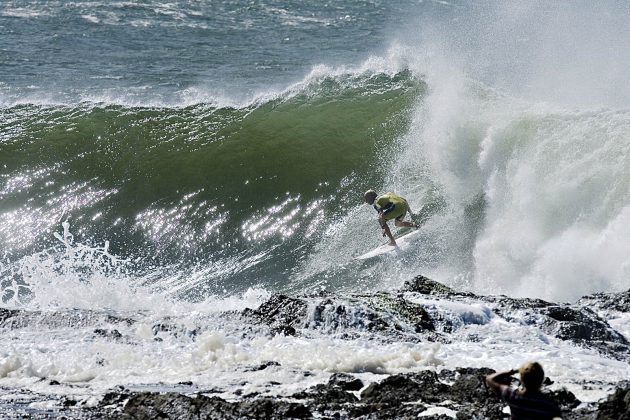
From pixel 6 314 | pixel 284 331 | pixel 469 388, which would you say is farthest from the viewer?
pixel 6 314

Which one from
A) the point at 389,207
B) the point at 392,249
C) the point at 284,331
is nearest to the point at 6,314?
the point at 284,331

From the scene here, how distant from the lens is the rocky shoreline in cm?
753

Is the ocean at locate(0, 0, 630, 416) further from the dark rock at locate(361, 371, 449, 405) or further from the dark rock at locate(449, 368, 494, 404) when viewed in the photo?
the dark rock at locate(449, 368, 494, 404)

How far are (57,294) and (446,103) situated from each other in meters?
10.8

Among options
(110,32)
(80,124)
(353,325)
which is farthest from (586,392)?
(110,32)

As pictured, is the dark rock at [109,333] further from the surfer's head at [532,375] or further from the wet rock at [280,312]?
the surfer's head at [532,375]

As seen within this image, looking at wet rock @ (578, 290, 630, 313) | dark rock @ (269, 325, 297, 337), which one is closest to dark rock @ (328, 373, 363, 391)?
dark rock @ (269, 325, 297, 337)

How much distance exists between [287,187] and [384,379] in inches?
424

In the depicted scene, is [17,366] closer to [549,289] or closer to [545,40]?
[549,289]

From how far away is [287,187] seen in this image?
741 inches

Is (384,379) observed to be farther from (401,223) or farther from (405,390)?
(401,223)

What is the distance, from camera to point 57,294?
13.4 meters

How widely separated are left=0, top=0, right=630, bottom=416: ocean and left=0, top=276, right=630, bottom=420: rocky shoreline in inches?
12.4

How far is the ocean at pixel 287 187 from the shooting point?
33.2 feet
